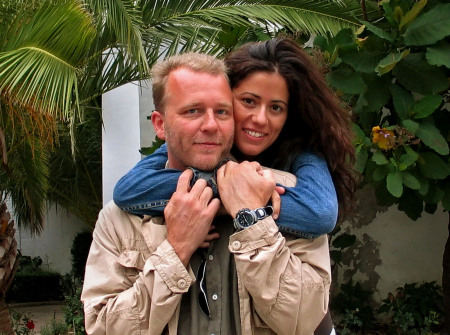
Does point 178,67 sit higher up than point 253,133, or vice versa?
point 178,67

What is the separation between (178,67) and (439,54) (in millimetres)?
2543

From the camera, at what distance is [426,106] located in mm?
4207

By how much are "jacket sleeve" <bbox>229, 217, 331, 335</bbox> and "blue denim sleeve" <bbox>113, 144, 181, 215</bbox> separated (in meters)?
0.27

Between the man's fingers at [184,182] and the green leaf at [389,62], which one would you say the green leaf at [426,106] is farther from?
the man's fingers at [184,182]

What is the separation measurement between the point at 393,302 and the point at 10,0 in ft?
13.5

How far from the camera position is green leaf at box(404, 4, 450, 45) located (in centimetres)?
402

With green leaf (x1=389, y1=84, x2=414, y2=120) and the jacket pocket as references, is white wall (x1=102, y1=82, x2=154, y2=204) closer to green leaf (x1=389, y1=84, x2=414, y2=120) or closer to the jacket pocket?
green leaf (x1=389, y1=84, x2=414, y2=120)

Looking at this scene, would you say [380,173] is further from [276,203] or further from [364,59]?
[276,203]

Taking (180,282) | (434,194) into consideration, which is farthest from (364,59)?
(180,282)

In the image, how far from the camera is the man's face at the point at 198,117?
72.9 inches

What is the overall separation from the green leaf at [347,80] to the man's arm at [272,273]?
2.48 m

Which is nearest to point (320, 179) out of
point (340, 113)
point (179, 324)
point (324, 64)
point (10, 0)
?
point (340, 113)

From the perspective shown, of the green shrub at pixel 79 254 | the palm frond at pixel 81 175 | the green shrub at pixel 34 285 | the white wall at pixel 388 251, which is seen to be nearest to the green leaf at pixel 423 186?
the white wall at pixel 388 251

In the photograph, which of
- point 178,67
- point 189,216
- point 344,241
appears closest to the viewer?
point 189,216
